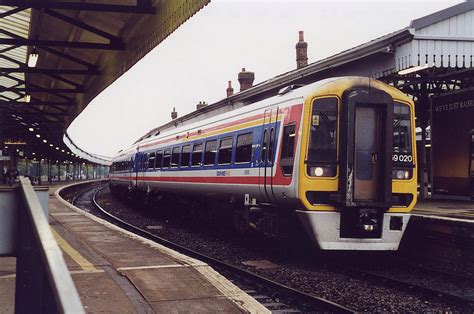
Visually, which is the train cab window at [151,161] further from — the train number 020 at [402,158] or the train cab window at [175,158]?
the train number 020 at [402,158]

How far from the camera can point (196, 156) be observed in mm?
15148

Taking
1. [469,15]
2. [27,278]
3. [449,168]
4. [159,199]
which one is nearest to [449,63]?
[469,15]

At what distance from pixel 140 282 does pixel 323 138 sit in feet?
13.4

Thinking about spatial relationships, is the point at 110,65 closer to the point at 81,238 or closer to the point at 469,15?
the point at 81,238

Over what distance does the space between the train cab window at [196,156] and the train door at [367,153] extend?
5.87 meters

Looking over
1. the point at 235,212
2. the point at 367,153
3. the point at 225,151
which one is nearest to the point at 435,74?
the point at 225,151

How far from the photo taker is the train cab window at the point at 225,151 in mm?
12726

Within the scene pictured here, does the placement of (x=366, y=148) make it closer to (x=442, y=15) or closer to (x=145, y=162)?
(x=442, y=15)

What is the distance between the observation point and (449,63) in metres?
14.3

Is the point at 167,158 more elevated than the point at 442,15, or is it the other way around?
the point at 442,15

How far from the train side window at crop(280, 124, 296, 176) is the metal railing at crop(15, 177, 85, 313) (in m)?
5.78

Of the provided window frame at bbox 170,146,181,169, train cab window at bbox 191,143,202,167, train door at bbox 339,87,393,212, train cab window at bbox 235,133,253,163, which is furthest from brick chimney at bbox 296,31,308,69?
train door at bbox 339,87,393,212

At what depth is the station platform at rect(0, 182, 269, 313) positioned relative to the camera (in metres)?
6.12

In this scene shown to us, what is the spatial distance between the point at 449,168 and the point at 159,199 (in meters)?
9.94
